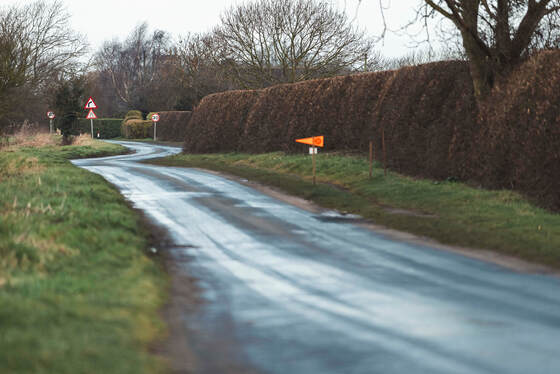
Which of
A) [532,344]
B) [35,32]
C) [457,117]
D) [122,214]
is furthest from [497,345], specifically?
[35,32]

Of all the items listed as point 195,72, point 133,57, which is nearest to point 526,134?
point 195,72

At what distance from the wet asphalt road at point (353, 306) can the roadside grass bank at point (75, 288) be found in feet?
1.96

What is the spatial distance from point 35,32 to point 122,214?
87.8 feet

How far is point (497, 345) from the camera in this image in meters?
5.22

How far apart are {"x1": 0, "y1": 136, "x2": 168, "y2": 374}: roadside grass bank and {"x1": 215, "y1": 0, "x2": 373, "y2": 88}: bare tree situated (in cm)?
2667

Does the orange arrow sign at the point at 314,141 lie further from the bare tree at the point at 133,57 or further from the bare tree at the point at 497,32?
the bare tree at the point at 133,57

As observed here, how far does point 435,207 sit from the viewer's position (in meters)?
14.1

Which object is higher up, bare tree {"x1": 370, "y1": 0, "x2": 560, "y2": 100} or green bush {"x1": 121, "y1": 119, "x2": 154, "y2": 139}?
bare tree {"x1": 370, "y1": 0, "x2": 560, "y2": 100}

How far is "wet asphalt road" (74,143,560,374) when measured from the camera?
16.2 feet

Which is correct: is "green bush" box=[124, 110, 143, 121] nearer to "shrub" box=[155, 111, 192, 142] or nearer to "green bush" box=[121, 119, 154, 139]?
"green bush" box=[121, 119, 154, 139]

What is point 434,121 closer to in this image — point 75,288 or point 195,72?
point 75,288

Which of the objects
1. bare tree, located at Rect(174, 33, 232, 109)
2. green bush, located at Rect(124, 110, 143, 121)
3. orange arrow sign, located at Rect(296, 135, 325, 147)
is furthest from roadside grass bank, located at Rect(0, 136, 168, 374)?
green bush, located at Rect(124, 110, 143, 121)

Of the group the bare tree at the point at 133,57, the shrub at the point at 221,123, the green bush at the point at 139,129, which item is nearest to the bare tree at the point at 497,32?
→ the shrub at the point at 221,123

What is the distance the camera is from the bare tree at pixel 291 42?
124 feet
